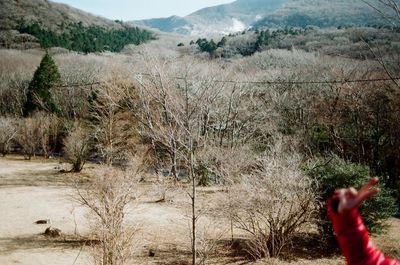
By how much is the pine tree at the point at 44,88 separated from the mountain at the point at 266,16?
47564mm

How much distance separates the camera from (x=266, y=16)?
116 metres

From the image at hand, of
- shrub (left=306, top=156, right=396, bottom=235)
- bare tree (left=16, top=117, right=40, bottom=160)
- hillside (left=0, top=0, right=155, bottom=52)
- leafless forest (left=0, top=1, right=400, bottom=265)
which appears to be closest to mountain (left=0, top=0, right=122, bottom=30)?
hillside (left=0, top=0, right=155, bottom=52)

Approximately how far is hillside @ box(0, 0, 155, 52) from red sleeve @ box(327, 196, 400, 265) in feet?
235

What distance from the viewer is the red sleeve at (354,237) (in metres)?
1.39

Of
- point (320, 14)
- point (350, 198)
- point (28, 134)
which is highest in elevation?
point (320, 14)

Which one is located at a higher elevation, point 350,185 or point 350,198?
point 350,198

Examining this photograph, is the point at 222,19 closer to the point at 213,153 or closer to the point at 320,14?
the point at 320,14

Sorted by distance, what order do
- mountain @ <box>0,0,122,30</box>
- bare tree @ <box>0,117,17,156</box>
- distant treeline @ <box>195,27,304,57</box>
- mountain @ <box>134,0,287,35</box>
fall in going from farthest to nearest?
mountain @ <box>134,0,287,35</box> < mountain @ <box>0,0,122,30</box> < distant treeline @ <box>195,27,304,57</box> < bare tree @ <box>0,117,17,156</box>

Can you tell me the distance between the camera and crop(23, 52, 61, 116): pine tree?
135 feet

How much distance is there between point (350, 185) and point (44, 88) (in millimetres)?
37145

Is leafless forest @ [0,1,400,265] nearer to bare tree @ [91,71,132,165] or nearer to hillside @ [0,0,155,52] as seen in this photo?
bare tree @ [91,71,132,165]

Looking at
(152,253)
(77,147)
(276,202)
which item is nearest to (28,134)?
(77,147)

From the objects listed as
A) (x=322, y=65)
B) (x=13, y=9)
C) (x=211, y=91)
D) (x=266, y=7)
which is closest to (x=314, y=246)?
(x=211, y=91)

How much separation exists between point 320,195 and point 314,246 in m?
1.96
